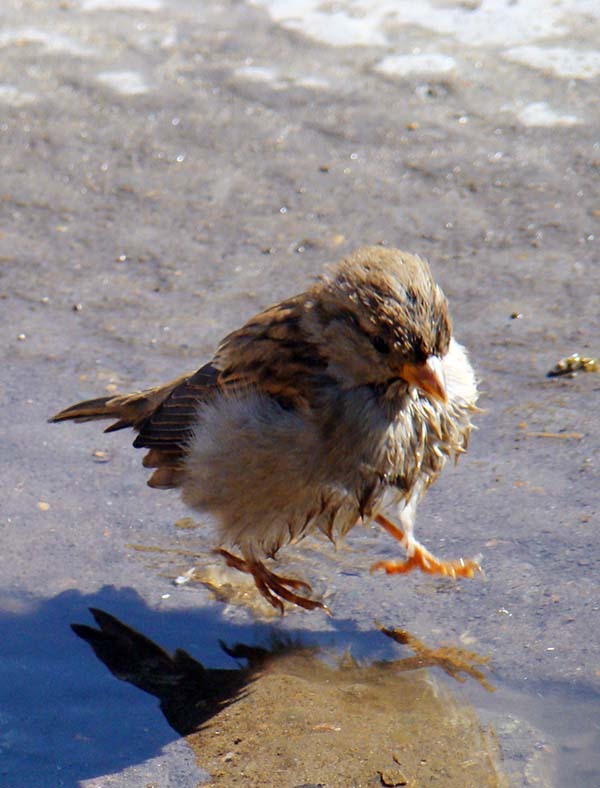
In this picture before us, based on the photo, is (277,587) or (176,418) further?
(176,418)

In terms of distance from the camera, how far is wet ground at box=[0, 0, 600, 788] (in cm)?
378

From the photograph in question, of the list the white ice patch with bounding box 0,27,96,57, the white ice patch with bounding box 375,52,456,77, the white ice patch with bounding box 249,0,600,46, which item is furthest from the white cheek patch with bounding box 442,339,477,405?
the white ice patch with bounding box 0,27,96,57

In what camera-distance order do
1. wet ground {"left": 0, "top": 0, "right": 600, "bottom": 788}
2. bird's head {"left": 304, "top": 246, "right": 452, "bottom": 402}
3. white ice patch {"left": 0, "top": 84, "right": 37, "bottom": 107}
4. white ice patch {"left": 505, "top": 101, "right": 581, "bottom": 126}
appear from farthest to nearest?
white ice patch {"left": 0, "top": 84, "right": 37, "bottom": 107}, white ice patch {"left": 505, "top": 101, "right": 581, "bottom": 126}, wet ground {"left": 0, "top": 0, "right": 600, "bottom": 788}, bird's head {"left": 304, "top": 246, "right": 452, "bottom": 402}

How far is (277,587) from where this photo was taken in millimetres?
4098

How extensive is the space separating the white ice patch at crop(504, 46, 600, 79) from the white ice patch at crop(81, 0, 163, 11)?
7.99 ft

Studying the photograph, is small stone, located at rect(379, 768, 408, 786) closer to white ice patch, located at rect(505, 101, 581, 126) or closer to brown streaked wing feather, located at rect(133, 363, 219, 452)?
brown streaked wing feather, located at rect(133, 363, 219, 452)

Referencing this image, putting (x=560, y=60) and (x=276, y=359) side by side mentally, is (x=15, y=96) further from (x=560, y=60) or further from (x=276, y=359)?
(x=276, y=359)

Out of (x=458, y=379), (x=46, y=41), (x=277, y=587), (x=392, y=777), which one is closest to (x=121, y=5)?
(x=46, y=41)

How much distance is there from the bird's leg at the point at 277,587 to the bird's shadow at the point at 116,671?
88mm

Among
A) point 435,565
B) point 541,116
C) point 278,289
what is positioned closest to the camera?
point 435,565

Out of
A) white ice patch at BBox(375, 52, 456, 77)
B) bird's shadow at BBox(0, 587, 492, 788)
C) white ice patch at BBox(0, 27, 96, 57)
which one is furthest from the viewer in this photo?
white ice patch at BBox(0, 27, 96, 57)

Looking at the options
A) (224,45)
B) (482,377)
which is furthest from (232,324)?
(224,45)

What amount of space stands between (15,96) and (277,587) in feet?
14.3

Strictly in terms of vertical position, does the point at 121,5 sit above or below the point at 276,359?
above
